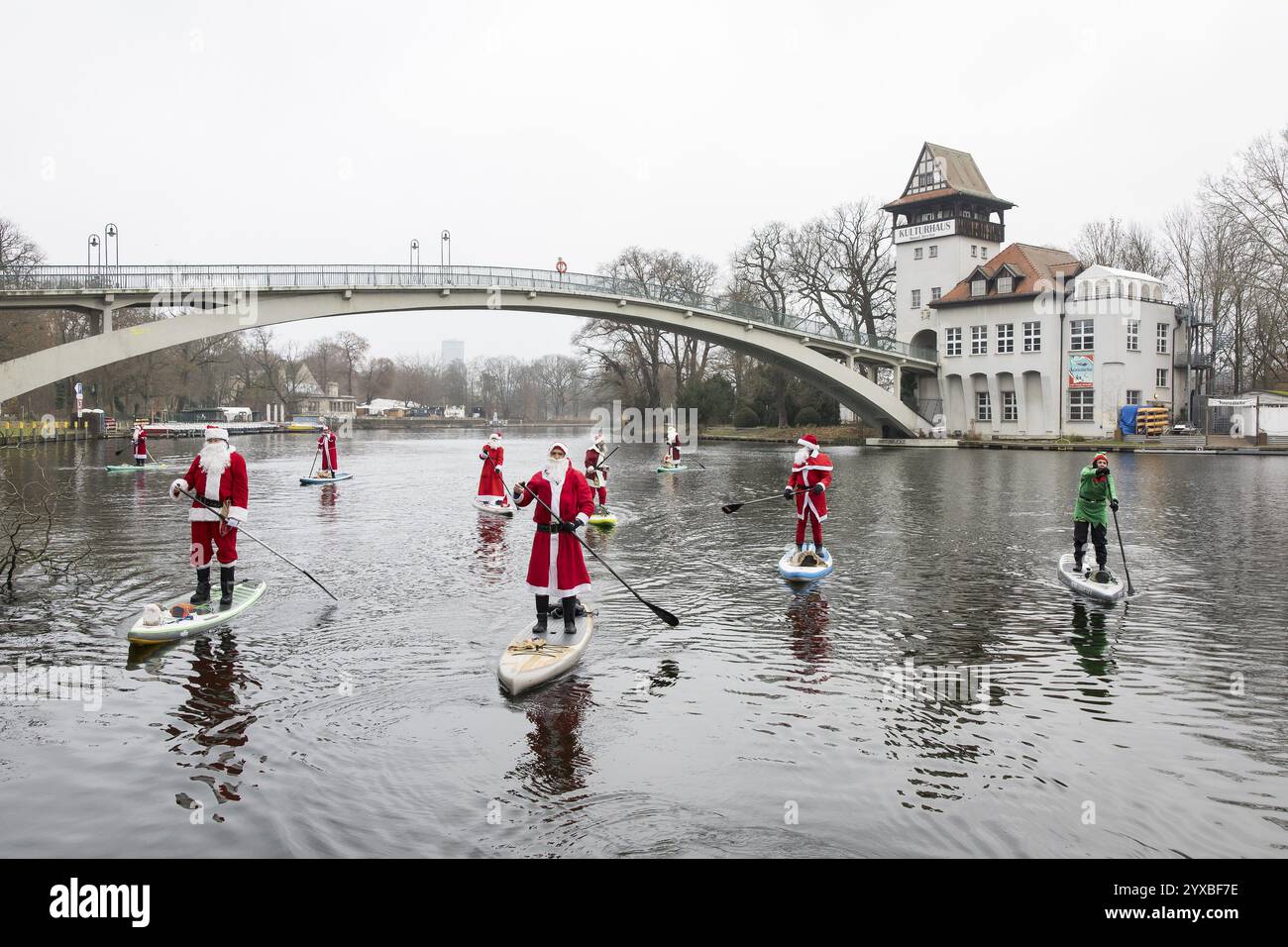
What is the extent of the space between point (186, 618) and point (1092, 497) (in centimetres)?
1253

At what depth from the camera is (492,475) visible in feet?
81.8

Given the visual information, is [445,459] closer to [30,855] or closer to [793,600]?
[793,600]

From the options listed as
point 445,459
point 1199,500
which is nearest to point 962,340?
point 445,459

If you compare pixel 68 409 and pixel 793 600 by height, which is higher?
pixel 68 409

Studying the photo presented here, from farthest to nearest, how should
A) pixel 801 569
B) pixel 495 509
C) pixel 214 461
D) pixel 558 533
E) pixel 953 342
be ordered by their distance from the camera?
1. pixel 953 342
2. pixel 495 509
3. pixel 801 569
4. pixel 214 461
5. pixel 558 533

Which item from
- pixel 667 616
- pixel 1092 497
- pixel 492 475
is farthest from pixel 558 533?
pixel 492 475

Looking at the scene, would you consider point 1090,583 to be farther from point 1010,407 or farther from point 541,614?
point 1010,407

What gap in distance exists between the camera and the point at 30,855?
5.78m

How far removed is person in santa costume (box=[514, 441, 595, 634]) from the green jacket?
8004 millimetres

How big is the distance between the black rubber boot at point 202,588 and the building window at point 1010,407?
62.9 m

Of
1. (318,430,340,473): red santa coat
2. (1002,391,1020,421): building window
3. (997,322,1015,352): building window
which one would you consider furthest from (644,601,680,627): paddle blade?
(1002,391,1020,421): building window

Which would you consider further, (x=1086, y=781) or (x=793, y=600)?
(x=793, y=600)
